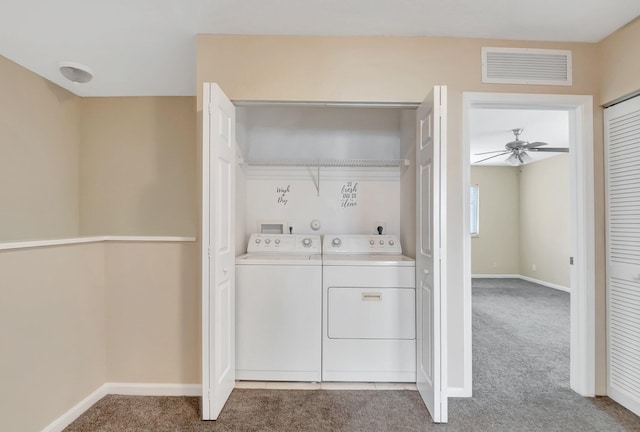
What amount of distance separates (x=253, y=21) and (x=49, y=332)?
88.4 inches

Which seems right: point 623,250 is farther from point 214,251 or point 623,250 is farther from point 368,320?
point 214,251

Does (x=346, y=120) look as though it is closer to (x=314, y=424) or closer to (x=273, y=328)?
(x=273, y=328)

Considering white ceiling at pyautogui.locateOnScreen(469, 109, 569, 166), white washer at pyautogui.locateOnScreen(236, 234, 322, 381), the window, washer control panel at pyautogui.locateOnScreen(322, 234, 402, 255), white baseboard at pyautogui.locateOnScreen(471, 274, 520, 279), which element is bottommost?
white baseboard at pyautogui.locateOnScreen(471, 274, 520, 279)

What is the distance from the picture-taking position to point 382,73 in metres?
2.30

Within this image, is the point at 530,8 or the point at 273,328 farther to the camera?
the point at 273,328

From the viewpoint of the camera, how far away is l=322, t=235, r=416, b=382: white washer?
7.88ft

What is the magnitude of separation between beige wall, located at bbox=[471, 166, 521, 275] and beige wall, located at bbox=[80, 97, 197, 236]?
6.11 meters

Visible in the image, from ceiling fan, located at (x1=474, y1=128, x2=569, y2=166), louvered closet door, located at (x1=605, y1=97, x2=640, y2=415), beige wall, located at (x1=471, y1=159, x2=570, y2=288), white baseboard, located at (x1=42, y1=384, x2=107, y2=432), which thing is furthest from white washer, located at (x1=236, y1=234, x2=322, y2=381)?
beige wall, located at (x1=471, y1=159, x2=570, y2=288)

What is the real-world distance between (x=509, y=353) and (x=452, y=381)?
3.76 ft

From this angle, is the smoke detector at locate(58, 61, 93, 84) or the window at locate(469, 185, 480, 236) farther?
the window at locate(469, 185, 480, 236)

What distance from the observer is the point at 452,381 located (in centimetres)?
227

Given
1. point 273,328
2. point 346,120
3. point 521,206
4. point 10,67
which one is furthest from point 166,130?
point 521,206

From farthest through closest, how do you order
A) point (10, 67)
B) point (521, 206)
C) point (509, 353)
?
1. point (521, 206)
2. point (509, 353)
3. point (10, 67)

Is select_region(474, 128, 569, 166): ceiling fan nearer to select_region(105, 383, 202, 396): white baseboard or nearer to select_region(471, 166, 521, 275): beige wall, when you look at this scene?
select_region(471, 166, 521, 275): beige wall
